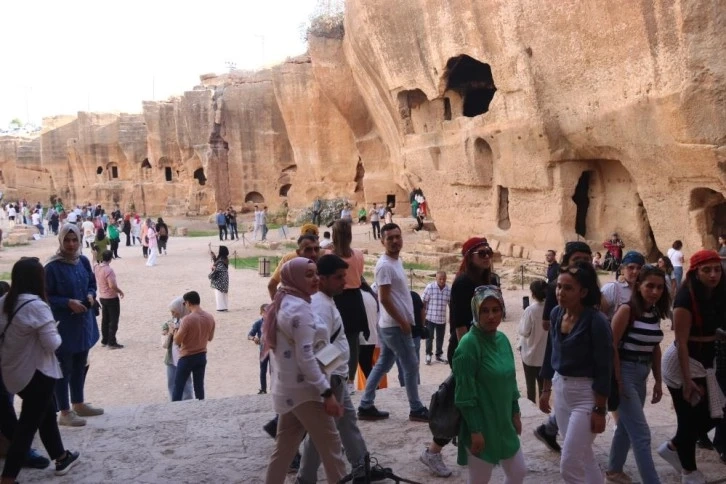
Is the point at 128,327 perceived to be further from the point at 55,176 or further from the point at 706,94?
the point at 55,176

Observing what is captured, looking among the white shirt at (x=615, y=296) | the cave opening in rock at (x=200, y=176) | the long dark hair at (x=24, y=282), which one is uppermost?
the cave opening in rock at (x=200, y=176)

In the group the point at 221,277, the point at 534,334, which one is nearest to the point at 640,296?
the point at 534,334

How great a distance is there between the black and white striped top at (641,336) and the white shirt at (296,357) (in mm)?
1655

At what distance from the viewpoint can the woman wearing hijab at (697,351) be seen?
382 cm

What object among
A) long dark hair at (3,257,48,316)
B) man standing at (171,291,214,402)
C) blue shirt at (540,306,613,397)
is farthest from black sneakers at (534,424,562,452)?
man standing at (171,291,214,402)

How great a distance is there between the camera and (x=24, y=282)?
3.85 m

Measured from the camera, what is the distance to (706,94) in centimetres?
1097

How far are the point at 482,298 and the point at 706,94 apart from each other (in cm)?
952

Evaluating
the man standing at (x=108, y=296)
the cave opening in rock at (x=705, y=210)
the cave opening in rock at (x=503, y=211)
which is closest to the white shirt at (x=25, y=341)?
the man standing at (x=108, y=296)

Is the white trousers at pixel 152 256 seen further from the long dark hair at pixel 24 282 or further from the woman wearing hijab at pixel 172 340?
the long dark hair at pixel 24 282

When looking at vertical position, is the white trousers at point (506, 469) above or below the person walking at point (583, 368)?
below

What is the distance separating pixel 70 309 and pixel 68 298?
78mm

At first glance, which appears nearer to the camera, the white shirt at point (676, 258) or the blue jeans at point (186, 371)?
the blue jeans at point (186, 371)

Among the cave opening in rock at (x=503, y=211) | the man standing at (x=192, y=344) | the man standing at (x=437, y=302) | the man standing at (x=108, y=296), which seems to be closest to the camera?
the man standing at (x=192, y=344)
